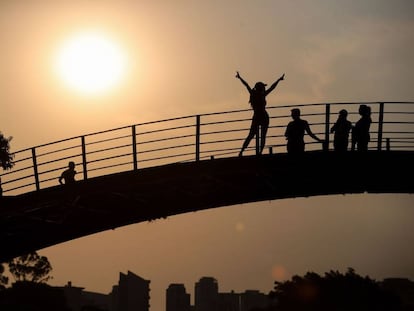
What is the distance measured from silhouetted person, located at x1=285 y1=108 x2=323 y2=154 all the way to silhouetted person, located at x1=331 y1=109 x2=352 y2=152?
1.73 feet

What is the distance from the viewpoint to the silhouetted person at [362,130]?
82.3ft

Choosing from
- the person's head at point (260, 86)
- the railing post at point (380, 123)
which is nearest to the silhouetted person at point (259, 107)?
Answer: the person's head at point (260, 86)

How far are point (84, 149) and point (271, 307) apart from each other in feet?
Answer: 204

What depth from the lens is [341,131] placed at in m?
25.2

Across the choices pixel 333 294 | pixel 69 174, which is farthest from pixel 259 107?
pixel 333 294

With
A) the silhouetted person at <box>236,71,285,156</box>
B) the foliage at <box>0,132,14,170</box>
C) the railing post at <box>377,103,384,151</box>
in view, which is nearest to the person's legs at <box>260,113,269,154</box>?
the silhouetted person at <box>236,71,285,156</box>

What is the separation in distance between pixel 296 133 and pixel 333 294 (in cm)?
5465

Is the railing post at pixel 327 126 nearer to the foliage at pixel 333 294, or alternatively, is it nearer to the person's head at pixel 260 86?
the person's head at pixel 260 86

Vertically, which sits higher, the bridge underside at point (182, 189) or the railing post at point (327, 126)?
the railing post at point (327, 126)

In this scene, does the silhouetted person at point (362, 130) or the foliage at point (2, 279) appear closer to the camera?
the silhouetted person at point (362, 130)

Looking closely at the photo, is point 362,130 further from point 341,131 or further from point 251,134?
point 251,134

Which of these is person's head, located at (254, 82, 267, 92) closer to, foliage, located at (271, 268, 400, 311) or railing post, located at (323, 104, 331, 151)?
railing post, located at (323, 104, 331, 151)

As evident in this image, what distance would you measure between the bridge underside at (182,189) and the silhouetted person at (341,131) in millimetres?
383

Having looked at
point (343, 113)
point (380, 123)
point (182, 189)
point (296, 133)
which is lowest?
point (182, 189)
